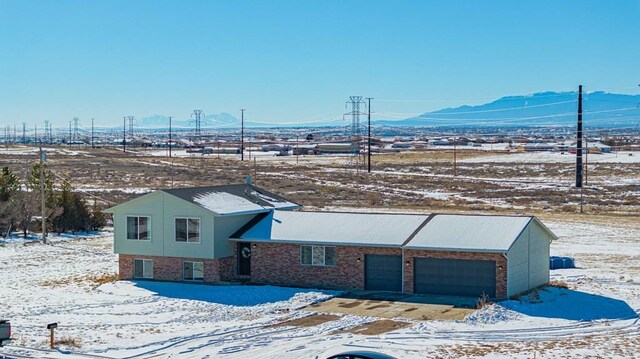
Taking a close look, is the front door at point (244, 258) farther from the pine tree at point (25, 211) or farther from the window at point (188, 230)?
the pine tree at point (25, 211)

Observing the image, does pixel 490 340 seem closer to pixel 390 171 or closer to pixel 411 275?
pixel 411 275

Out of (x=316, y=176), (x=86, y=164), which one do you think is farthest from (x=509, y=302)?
(x=86, y=164)

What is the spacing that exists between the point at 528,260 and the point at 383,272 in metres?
5.74

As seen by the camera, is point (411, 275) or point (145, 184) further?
point (145, 184)

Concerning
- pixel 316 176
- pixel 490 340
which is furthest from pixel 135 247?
pixel 316 176

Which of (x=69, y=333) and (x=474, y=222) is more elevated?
(x=474, y=222)

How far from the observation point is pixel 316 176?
112m

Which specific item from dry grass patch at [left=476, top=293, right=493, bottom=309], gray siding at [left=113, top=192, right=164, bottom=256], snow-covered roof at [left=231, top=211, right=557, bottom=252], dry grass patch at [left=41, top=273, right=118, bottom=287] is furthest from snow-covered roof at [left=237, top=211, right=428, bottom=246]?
dry grass patch at [left=41, top=273, right=118, bottom=287]

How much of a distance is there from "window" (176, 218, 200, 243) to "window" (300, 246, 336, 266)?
4.74m

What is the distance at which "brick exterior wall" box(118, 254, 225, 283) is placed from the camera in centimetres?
4219

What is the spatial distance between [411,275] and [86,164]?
104 metres

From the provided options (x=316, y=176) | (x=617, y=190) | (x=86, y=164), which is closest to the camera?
(x=617, y=190)

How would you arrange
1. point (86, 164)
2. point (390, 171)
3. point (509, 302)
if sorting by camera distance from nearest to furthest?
point (509, 302) < point (390, 171) < point (86, 164)

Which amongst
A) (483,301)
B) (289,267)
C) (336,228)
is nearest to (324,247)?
(336,228)
